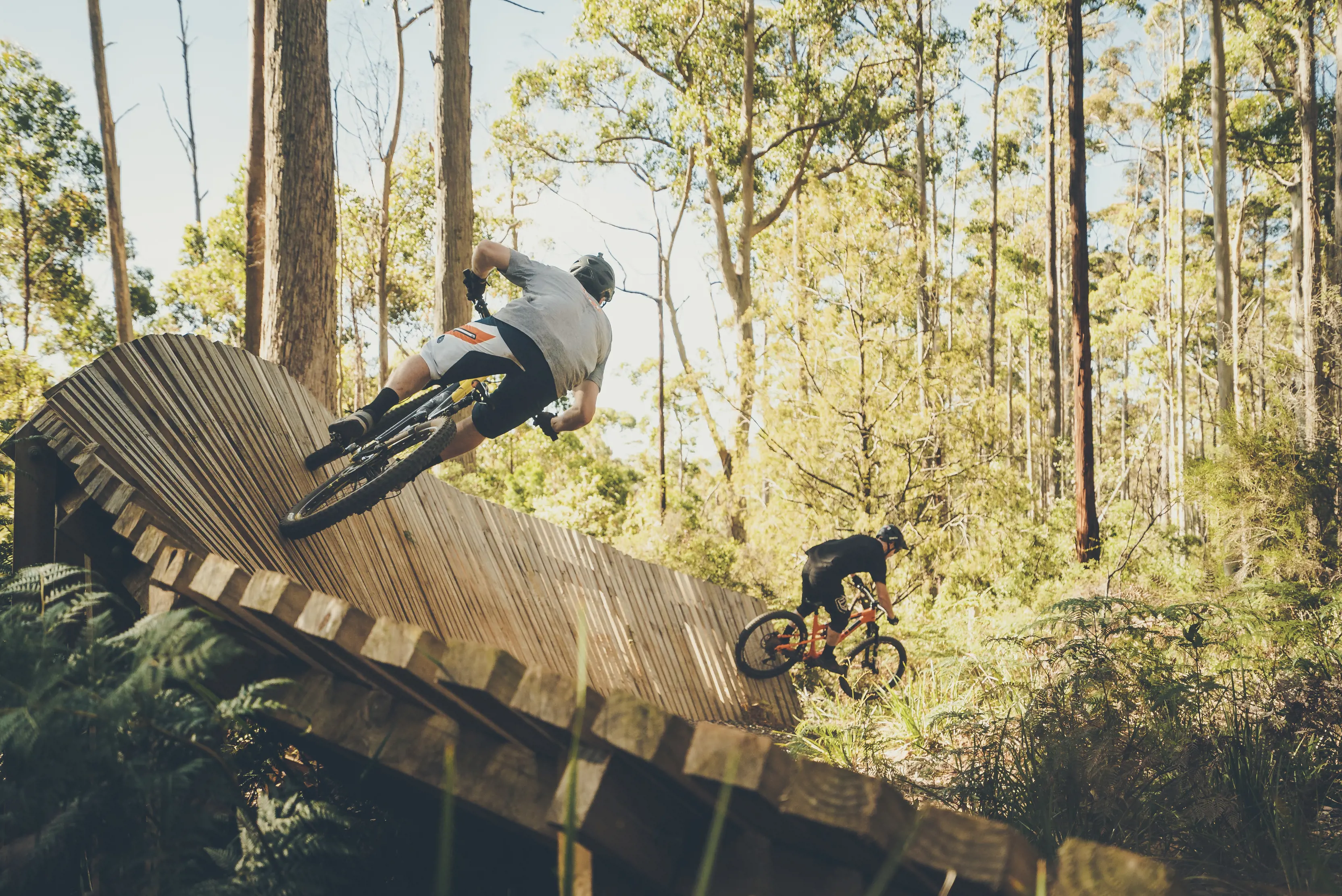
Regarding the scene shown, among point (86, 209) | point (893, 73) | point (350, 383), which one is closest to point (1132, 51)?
point (893, 73)

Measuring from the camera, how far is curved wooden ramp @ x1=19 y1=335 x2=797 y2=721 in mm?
2621

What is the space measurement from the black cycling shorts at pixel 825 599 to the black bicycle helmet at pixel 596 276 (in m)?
3.41

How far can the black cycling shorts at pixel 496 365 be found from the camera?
425cm

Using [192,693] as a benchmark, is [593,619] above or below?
above

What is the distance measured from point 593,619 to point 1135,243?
38078 millimetres

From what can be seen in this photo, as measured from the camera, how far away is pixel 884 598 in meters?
6.82

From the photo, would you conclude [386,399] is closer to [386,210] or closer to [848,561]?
[848,561]

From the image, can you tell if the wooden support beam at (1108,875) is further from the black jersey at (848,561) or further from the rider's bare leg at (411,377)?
the black jersey at (848,561)

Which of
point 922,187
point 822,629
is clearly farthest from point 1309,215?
point 822,629

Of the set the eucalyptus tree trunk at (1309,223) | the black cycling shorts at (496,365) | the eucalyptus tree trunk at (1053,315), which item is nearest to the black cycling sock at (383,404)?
the black cycling shorts at (496,365)

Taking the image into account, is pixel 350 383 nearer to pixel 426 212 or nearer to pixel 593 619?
pixel 426 212

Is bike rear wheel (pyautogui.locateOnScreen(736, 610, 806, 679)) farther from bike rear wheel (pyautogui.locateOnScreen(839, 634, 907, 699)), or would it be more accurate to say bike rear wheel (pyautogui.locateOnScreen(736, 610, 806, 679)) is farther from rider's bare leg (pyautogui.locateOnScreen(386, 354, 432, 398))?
rider's bare leg (pyautogui.locateOnScreen(386, 354, 432, 398))

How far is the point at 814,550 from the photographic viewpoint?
23.5 feet

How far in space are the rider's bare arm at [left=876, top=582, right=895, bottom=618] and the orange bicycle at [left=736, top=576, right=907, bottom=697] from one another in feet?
0.23
